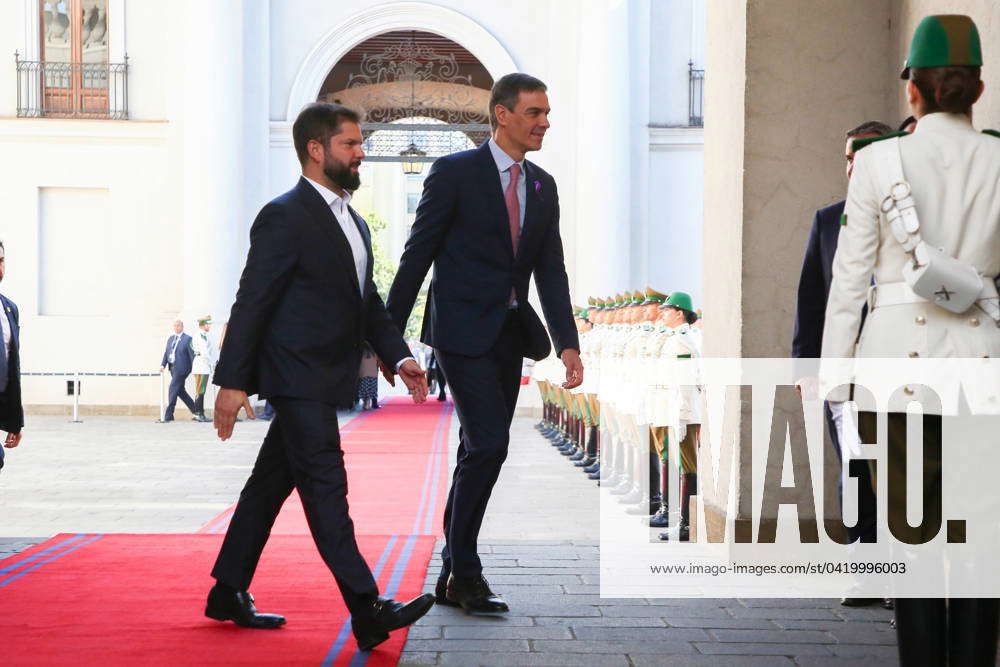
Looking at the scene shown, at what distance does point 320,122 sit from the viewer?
4941 millimetres

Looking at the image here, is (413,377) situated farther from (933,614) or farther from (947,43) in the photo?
(947,43)

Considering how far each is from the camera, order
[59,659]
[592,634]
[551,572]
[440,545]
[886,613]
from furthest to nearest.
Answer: [440,545] → [551,572] → [886,613] → [592,634] → [59,659]

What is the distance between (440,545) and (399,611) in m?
2.63

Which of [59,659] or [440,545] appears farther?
[440,545]

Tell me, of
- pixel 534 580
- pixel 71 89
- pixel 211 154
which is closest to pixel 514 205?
pixel 534 580

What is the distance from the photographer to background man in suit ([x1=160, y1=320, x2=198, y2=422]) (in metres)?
21.3

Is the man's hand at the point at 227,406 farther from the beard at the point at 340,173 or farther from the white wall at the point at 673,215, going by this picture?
the white wall at the point at 673,215

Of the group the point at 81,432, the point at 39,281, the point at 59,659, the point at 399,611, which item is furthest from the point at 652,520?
the point at 39,281

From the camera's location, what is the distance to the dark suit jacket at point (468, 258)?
545cm

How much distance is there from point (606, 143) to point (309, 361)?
58.3ft

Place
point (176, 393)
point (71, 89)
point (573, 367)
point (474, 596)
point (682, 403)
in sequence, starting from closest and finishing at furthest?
1. point (474, 596)
2. point (573, 367)
3. point (682, 403)
4. point (176, 393)
5. point (71, 89)

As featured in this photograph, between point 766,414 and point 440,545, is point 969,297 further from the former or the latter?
point 440,545

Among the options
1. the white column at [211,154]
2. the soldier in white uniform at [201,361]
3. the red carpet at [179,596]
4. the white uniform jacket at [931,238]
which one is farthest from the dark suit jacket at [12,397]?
the white column at [211,154]

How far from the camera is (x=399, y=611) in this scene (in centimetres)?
464
